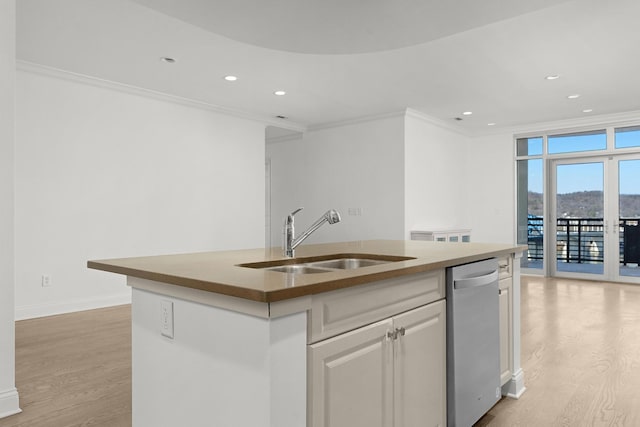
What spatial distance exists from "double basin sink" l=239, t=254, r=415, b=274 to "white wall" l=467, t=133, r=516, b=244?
250 inches

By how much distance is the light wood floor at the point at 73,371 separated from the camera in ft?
7.57

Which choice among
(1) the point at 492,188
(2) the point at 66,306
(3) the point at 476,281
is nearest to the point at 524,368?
(3) the point at 476,281

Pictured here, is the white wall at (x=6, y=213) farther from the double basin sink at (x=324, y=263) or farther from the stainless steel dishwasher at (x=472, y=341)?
the stainless steel dishwasher at (x=472, y=341)

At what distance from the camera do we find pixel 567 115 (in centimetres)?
690

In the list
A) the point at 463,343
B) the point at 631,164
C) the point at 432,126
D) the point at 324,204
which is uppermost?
the point at 432,126

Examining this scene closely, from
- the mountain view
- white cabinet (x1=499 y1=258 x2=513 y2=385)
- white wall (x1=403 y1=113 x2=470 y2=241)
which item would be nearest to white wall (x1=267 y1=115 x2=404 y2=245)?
white wall (x1=403 y1=113 x2=470 y2=241)

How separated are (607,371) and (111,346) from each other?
3703 millimetres

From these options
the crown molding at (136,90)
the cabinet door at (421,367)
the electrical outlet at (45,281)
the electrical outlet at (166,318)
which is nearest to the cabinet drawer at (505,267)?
the cabinet door at (421,367)

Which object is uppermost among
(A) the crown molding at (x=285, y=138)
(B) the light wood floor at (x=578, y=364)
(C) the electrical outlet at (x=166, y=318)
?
(A) the crown molding at (x=285, y=138)

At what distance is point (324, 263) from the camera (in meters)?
2.22

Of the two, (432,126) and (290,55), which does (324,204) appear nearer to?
(432,126)

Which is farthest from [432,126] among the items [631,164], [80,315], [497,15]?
[80,315]

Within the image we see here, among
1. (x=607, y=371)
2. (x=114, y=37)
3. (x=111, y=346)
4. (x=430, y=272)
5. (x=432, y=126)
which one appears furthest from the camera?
(x=432, y=126)

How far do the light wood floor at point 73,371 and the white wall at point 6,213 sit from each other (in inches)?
8.1
